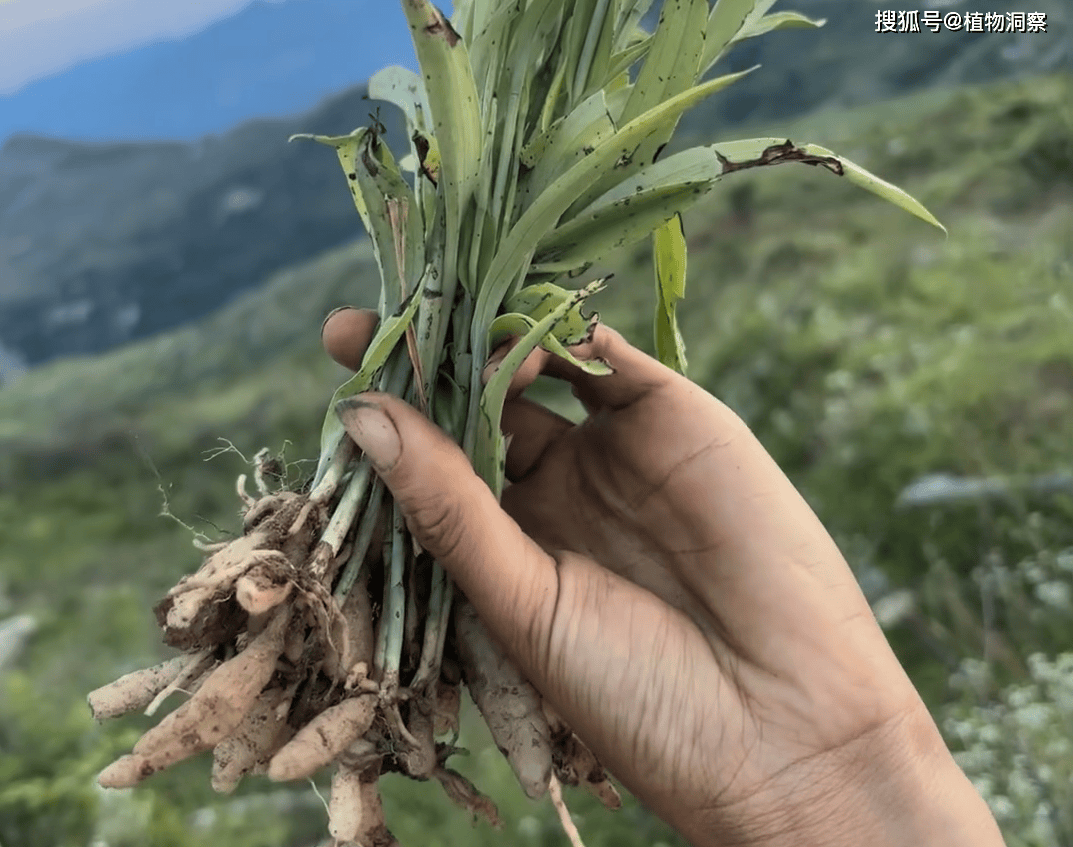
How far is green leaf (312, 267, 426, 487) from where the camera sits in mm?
720

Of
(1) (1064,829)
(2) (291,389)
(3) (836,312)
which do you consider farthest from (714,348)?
(1) (1064,829)

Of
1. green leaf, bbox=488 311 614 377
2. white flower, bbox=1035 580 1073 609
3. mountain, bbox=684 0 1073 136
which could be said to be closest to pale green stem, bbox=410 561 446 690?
green leaf, bbox=488 311 614 377

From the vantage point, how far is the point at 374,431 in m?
0.74

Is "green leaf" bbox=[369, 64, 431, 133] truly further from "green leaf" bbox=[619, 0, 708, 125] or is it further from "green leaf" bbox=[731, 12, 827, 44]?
"green leaf" bbox=[731, 12, 827, 44]

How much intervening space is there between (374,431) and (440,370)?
128 millimetres

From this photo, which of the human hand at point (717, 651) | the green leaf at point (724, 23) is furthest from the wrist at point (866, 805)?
the green leaf at point (724, 23)

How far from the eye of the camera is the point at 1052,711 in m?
1.54

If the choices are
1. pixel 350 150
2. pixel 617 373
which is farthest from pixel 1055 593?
pixel 350 150

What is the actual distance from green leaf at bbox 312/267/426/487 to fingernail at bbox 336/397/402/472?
0.02 metres

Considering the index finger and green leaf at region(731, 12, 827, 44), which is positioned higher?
green leaf at region(731, 12, 827, 44)

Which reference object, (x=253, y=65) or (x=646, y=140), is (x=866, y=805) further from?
(x=253, y=65)

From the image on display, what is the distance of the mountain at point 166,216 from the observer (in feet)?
8.21

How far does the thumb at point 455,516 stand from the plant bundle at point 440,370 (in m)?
0.05

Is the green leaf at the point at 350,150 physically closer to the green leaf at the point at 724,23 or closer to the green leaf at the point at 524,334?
the green leaf at the point at 524,334
